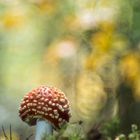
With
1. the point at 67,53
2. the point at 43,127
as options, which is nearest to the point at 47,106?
the point at 43,127

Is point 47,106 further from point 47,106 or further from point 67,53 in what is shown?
point 67,53

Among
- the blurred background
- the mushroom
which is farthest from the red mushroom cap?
the blurred background

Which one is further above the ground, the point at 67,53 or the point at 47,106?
the point at 67,53

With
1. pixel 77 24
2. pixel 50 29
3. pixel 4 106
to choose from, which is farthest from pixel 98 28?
pixel 4 106

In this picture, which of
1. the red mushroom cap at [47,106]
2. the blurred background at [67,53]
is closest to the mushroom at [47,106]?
the red mushroom cap at [47,106]

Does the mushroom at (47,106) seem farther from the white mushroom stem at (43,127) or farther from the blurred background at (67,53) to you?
the blurred background at (67,53)

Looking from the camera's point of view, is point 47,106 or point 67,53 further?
point 67,53
